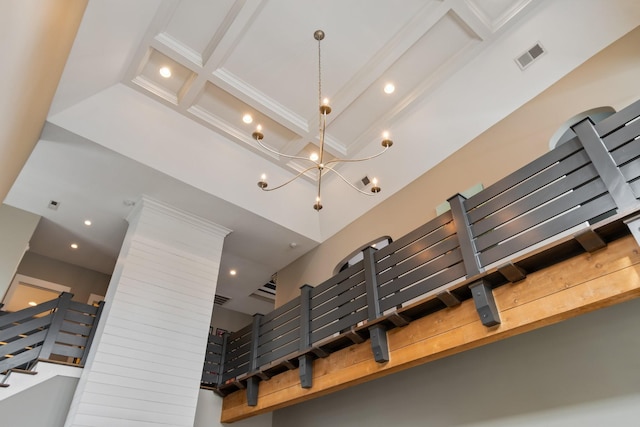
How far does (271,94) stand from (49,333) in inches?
173

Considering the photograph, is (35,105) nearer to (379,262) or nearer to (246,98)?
(246,98)

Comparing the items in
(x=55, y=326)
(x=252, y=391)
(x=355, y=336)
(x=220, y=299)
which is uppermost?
(x=220, y=299)

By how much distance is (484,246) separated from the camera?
3.80 metres

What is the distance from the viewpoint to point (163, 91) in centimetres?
604

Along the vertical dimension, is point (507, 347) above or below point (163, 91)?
below

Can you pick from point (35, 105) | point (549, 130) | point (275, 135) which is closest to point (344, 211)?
point (275, 135)

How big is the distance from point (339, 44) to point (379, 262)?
9.75 feet

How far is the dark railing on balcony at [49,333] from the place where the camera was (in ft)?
16.3

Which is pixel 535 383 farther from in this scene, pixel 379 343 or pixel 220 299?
pixel 220 299

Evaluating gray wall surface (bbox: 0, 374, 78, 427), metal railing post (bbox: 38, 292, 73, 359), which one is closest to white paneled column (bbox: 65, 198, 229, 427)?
gray wall surface (bbox: 0, 374, 78, 427)

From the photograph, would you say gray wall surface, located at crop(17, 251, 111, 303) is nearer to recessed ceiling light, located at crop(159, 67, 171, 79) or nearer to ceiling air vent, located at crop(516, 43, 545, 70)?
recessed ceiling light, located at crop(159, 67, 171, 79)

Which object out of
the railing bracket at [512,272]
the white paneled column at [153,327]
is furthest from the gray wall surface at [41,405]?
the railing bracket at [512,272]

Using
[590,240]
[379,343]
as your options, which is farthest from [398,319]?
[590,240]

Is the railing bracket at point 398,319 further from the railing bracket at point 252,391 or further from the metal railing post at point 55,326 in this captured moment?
the metal railing post at point 55,326
